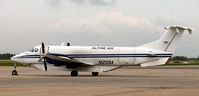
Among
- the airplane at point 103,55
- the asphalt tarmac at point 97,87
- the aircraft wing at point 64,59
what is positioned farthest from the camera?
the airplane at point 103,55

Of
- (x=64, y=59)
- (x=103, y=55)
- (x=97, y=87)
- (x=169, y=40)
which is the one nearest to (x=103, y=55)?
(x=103, y=55)

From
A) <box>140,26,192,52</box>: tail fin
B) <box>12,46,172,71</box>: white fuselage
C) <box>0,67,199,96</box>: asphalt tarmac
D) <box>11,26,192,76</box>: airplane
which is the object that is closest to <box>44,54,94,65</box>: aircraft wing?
<box>11,26,192,76</box>: airplane

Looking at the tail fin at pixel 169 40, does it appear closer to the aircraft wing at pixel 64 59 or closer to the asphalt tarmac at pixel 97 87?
the aircraft wing at pixel 64 59

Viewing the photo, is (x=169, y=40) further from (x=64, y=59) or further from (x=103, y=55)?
(x=64, y=59)

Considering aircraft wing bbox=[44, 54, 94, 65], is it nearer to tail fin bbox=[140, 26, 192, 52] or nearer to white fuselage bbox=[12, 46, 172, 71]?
white fuselage bbox=[12, 46, 172, 71]

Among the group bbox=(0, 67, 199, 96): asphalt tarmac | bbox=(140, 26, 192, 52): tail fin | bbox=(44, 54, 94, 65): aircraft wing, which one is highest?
Result: bbox=(140, 26, 192, 52): tail fin

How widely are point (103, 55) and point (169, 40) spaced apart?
6.99 metres

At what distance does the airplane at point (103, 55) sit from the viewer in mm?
52188

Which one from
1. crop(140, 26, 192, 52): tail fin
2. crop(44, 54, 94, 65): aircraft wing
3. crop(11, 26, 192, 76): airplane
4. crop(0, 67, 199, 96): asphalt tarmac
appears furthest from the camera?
crop(140, 26, 192, 52): tail fin

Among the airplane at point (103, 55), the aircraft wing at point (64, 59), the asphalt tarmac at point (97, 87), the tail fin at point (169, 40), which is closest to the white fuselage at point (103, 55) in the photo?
the airplane at point (103, 55)

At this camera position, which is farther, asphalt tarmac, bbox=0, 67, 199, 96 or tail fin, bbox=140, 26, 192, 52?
tail fin, bbox=140, 26, 192, 52

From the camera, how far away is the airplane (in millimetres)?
52188

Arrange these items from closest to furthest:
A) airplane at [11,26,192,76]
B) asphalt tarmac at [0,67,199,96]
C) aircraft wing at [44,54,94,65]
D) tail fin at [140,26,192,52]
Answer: asphalt tarmac at [0,67,199,96] < aircraft wing at [44,54,94,65] < airplane at [11,26,192,76] < tail fin at [140,26,192,52]

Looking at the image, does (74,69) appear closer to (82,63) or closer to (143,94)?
(82,63)
